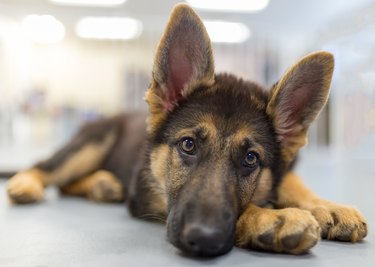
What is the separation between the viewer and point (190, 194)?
1.81 meters

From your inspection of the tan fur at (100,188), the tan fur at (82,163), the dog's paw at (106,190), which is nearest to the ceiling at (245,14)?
the tan fur at (82,163)

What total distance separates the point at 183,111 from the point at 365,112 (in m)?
6.85

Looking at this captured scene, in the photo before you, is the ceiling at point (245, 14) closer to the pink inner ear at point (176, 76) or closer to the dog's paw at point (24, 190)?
the dog's paw at point (24, 190)

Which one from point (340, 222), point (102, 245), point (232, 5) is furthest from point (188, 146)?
point (232, 5)

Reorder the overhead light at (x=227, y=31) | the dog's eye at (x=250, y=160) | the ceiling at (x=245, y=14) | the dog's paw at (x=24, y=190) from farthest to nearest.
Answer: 1. the overhead light at (x=227, y=31)
2. the ceiling at (x=245, y=14)
3. the dog's paw at (x=24, y=190)
4. the dog's eye at (x=250, y=160)

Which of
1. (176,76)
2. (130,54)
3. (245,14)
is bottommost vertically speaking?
(176,76)

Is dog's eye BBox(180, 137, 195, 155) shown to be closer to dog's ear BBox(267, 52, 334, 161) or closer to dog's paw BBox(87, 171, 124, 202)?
dog's ear BBox(267, 52, 334, 161)

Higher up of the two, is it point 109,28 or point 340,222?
point 109,28

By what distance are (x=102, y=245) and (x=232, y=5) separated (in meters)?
10.1

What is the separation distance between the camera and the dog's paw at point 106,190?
11.5 feet

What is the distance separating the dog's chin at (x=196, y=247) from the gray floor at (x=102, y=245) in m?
0.03

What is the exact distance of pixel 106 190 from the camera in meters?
3.50

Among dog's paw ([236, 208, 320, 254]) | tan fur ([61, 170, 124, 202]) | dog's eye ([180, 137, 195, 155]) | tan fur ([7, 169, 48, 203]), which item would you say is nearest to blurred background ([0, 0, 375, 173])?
tan fur ([61, 170, 124, 202])

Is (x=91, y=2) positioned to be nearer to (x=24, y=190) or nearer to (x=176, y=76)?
(x=24, y=190)
